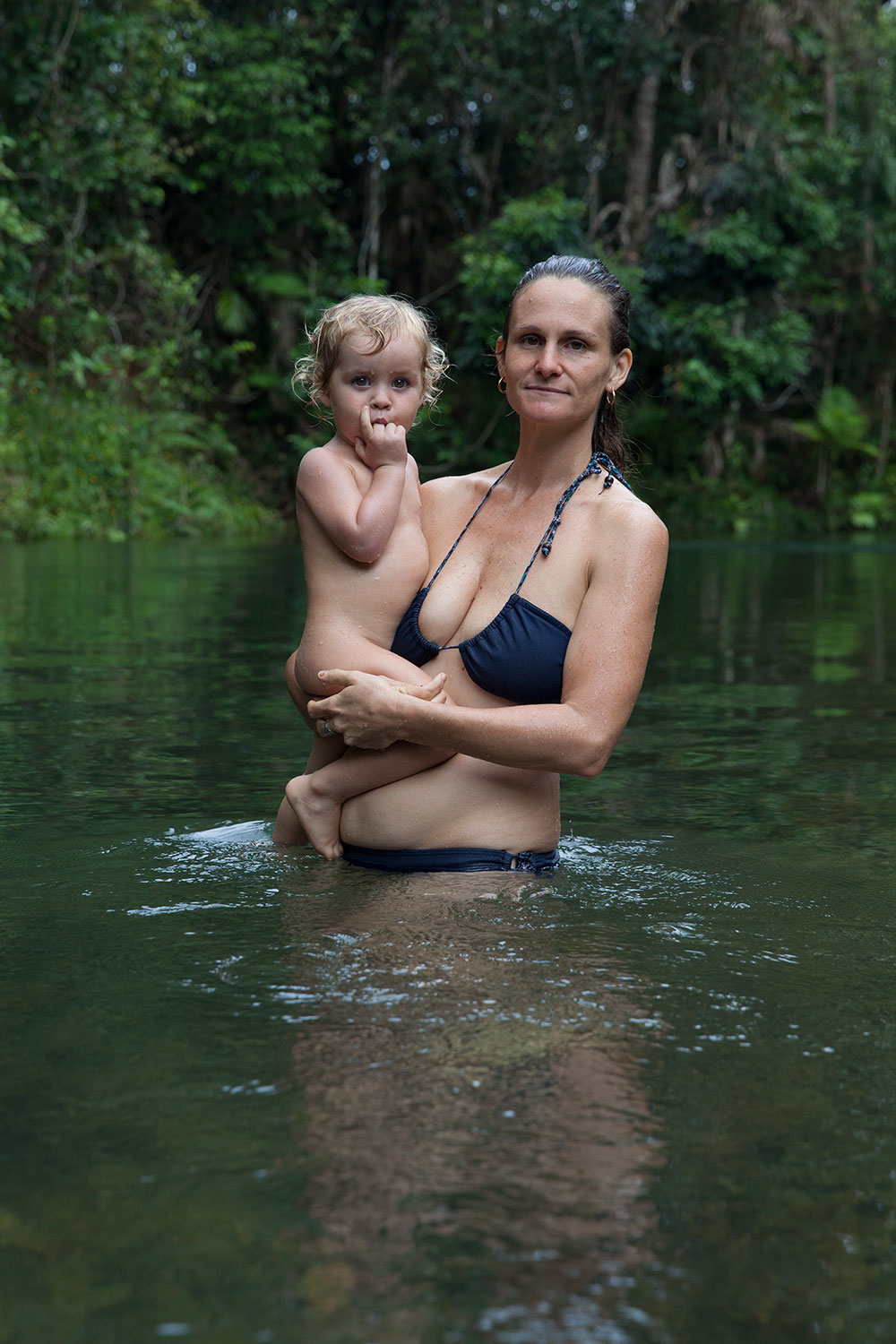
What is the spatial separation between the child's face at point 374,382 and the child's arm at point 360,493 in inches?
1.1

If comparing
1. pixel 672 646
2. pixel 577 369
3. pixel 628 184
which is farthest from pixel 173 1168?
pixel 628 184

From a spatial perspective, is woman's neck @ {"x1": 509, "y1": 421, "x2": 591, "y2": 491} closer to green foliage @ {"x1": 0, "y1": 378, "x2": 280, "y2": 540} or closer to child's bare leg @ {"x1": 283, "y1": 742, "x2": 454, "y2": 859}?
child's bare leg @ {"x1": 283, "y1": 742, "x2": 454, "y2": 859}

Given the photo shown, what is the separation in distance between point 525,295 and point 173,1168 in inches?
74.7

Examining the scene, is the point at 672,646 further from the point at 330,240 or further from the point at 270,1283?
the point at 330,240

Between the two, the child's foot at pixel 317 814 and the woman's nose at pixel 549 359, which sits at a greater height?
the woman's nose at pixel 549 359

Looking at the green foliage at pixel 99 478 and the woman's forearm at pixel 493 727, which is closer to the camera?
the woman's forearm at pixel 493 727

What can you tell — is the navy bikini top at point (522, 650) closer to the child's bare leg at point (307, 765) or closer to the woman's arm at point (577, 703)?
the woman's arm at point (577, 703)

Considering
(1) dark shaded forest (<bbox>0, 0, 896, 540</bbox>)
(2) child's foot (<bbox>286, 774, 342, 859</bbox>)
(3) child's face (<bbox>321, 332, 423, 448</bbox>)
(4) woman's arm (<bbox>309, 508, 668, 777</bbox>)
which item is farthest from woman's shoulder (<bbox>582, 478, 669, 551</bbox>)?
(1) dark shaded forest (<bbox>0, 0, 896, 540</bbox>)

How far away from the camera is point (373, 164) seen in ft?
78.7

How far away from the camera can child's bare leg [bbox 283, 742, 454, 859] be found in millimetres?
2811

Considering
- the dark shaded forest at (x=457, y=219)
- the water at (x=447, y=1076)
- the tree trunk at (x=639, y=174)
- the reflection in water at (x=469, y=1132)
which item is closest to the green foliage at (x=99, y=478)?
the dark shaded forest at (x=457, y=219)

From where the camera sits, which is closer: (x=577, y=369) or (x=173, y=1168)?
(x=173, y=1168)

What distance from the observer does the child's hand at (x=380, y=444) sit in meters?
2.92

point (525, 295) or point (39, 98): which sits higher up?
point (39, 98)
